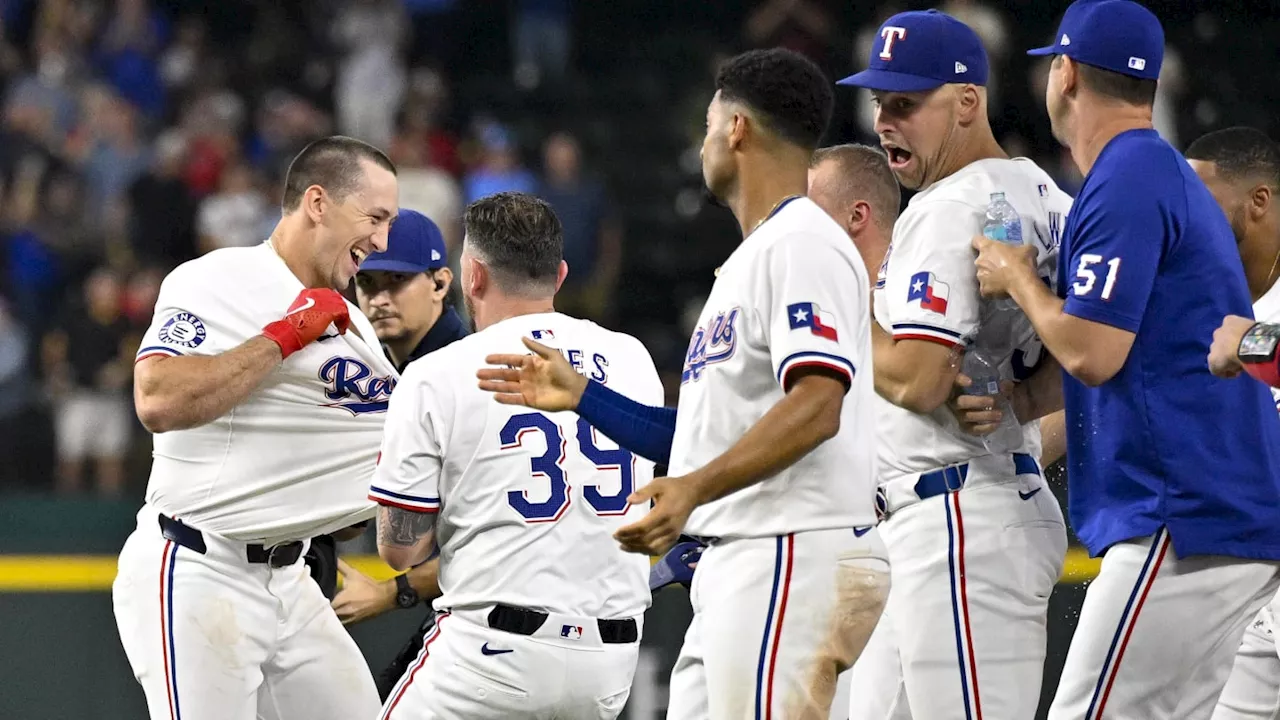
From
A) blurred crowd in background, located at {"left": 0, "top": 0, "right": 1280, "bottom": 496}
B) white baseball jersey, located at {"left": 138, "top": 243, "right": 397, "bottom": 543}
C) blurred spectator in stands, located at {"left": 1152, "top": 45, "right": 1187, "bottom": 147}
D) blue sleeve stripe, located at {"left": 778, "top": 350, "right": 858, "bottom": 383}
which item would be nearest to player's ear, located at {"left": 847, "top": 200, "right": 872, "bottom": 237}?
white baseball jersey, located at {"left": 138, "top": 243, "right": 397, "bottom": 543}

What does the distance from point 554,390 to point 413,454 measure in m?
0.91

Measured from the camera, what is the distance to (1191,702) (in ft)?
13.4

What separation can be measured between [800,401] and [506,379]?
727 millimetres

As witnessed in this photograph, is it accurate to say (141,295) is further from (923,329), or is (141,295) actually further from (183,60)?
(923,329)

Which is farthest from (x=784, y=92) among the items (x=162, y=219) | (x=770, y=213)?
(x=162, y=219)

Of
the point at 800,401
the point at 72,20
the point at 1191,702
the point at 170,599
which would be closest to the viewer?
the point at 800,401

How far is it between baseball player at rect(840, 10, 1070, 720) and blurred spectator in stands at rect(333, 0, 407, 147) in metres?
9.12

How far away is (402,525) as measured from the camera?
463 cm

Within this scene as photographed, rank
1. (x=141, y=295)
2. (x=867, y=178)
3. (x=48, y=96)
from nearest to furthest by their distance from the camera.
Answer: (x=867, y=178) < (x=141, y=295) < (x=48, y=96)

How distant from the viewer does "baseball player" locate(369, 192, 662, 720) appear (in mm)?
4617

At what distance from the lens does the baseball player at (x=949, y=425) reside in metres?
4.46

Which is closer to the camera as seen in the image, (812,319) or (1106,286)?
(812,319)

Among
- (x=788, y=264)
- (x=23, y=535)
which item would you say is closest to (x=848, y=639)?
(x=788, y=264)

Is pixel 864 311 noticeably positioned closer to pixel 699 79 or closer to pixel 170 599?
pixel 170 599
